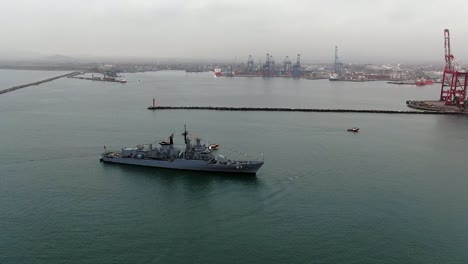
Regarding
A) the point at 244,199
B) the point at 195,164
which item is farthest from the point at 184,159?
the point at 244,199

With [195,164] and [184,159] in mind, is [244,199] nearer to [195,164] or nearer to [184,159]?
[195,164]

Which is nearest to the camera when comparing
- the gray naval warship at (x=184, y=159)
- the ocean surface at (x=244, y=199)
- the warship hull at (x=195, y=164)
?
the ocean surface at (x=244, y=199)

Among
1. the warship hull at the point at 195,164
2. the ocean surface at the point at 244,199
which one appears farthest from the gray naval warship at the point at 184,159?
the ocean surface at the point at 244,199

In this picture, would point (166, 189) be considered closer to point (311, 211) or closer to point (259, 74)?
point (311, 211)

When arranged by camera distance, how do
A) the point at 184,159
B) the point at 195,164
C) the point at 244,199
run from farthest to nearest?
the point at 184,159 → the point at 195,164 → the point at 244,199

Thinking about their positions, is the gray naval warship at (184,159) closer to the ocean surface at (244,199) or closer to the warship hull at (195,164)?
the warship hull at (195,164)
